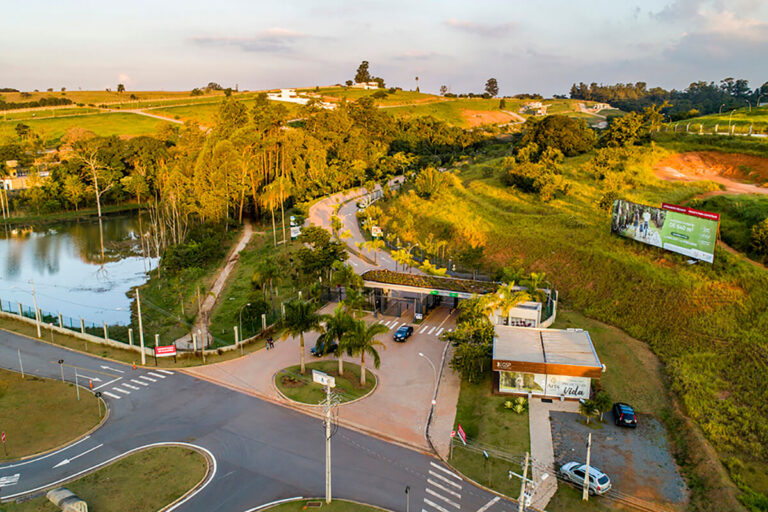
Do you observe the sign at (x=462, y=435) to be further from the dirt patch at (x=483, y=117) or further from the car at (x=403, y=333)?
the dirt patch at (x=483, y=117)

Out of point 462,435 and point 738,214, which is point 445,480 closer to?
point 462,435

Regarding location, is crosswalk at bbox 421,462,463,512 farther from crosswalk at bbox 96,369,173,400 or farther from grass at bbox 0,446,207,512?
crosswalk at bbox 96,369,173,400

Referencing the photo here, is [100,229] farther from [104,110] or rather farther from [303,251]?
[104,110]

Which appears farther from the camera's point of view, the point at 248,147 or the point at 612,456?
the point at 248,147

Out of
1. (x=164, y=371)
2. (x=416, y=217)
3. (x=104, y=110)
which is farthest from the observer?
(x=104, y=110)

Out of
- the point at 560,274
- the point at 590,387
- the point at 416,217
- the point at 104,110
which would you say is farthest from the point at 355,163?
the point at 104,110

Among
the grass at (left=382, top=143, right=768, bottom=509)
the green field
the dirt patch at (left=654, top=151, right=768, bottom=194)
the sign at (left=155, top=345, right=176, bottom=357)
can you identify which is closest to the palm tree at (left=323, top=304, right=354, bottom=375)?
the sign at (left=155, top=345, right=176, bottom=357)
